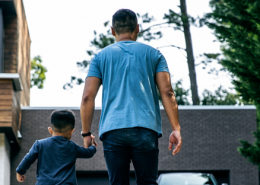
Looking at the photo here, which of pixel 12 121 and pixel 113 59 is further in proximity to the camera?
pixel 12 121

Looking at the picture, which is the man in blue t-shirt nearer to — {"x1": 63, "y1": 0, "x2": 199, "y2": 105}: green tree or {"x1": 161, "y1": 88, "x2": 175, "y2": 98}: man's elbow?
{"x1": 161, "y1": 88, "x2": 175, "y2": 98}: man's elbow

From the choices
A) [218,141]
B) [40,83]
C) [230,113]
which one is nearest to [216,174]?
[218,141]

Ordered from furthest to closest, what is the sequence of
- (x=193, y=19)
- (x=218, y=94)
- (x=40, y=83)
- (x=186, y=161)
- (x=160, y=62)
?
(x=40, y=83)
(x=218, y=94)
(x=193, y=19)
(x=186, y=161)
(x=160, y=62)

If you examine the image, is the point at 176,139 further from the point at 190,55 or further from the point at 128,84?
the point at 190,55

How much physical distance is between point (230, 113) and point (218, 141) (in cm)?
121

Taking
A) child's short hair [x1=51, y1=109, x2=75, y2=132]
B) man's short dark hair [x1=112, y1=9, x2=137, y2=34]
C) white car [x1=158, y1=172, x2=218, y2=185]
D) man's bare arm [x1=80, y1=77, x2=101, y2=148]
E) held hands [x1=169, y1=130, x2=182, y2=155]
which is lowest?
white car [x1=158, y1=172, x2=218, y2=185]

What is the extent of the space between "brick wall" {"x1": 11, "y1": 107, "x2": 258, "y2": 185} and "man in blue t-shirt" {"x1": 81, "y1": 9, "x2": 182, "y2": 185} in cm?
1200

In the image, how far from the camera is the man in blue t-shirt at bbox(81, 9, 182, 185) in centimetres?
268

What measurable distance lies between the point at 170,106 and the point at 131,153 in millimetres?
469

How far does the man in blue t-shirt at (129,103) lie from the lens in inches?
105

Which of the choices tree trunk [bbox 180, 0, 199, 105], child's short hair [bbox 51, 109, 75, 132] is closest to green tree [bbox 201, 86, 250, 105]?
tree trunk [bbox 180, 0, 199, 105]

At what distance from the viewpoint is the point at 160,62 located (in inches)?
119

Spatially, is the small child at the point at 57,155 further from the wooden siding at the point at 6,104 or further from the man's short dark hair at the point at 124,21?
the wooden siding at the point at 6,104

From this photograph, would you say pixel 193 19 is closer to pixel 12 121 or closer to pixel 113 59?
pixel 12 121
